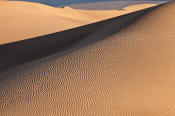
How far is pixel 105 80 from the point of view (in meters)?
5.47

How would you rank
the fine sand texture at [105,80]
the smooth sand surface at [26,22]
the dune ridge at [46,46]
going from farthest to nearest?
the smooth sand surface at [26,22] → the dune ridge at [46,46] → the fine sand texture at [105,80]

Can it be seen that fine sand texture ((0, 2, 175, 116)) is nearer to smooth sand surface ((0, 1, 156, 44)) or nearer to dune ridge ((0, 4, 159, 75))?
dune ridge ((0, 4, 159, 75))

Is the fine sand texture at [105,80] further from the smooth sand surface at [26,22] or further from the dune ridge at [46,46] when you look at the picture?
the smooth sand surface at [26,22]

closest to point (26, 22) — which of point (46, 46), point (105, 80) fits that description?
point (46, 46)

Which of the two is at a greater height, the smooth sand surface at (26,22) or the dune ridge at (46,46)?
the smooth sand surface at (26,22)

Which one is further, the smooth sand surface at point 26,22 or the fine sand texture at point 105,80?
the smooth sand surface at point 26,22

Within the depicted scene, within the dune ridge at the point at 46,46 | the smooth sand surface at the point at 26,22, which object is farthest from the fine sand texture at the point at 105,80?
the smooth sand surface at the point at 26,22

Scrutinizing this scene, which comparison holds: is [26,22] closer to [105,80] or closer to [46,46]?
[46,46]

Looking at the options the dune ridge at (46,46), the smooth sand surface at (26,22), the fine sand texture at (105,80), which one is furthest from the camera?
the smooth sand surface at (26,22)

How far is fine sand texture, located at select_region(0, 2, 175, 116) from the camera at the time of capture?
4793 millimetres

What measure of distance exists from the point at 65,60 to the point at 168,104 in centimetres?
253

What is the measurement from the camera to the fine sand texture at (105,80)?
15.7ft

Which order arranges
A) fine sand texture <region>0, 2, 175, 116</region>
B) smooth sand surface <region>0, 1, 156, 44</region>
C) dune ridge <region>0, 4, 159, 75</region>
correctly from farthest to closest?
smooth sand surface <region>0, 1, 156, 44</region> → dune ridge <region>0, 4, 159, 75</region> → fine sand texture <region>0, 2, 175, 116</region>

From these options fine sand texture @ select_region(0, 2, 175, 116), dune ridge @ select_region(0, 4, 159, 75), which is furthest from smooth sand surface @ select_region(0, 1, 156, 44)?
fine sand texture @ select_region(0, 2, 175, 116)
